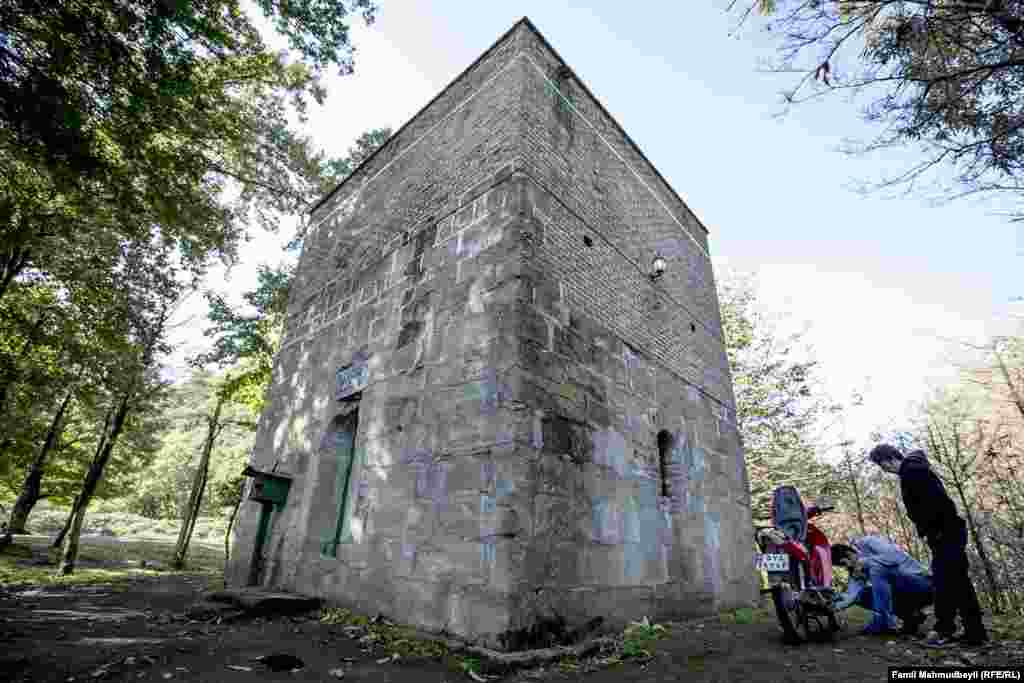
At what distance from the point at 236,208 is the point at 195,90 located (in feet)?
21.0

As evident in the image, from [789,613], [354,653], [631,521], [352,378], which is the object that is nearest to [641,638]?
[631,521]

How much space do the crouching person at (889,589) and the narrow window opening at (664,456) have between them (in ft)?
6.26

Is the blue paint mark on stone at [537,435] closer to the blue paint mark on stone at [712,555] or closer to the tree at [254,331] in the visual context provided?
the blue paint mark on stone at [712,555]

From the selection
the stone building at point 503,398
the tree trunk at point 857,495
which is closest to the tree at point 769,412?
the tree trunk at point 857,495

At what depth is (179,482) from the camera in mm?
29562

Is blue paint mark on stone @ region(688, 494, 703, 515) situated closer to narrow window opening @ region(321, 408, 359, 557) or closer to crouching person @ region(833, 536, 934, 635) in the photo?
crouching person @ region(833, 536, 934, 635)

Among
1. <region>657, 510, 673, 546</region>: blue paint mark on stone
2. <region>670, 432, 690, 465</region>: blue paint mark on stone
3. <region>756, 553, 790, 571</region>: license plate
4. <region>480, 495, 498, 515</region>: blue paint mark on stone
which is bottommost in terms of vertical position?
<region>756, 553, 790, 571</region>: license plate

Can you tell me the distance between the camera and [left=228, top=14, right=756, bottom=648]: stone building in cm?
389

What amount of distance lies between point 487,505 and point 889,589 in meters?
3.60

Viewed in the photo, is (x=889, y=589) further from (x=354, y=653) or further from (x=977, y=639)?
(x=354, y=653)

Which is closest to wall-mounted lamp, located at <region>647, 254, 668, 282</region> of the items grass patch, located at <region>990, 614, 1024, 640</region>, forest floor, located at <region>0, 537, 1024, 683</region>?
forest floor, located at <region>0, 537, 1024, 683</region>

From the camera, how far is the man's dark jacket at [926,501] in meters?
3.49

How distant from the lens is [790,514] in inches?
159

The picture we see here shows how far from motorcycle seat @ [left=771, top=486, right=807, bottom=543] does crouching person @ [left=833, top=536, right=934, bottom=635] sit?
745 mm
